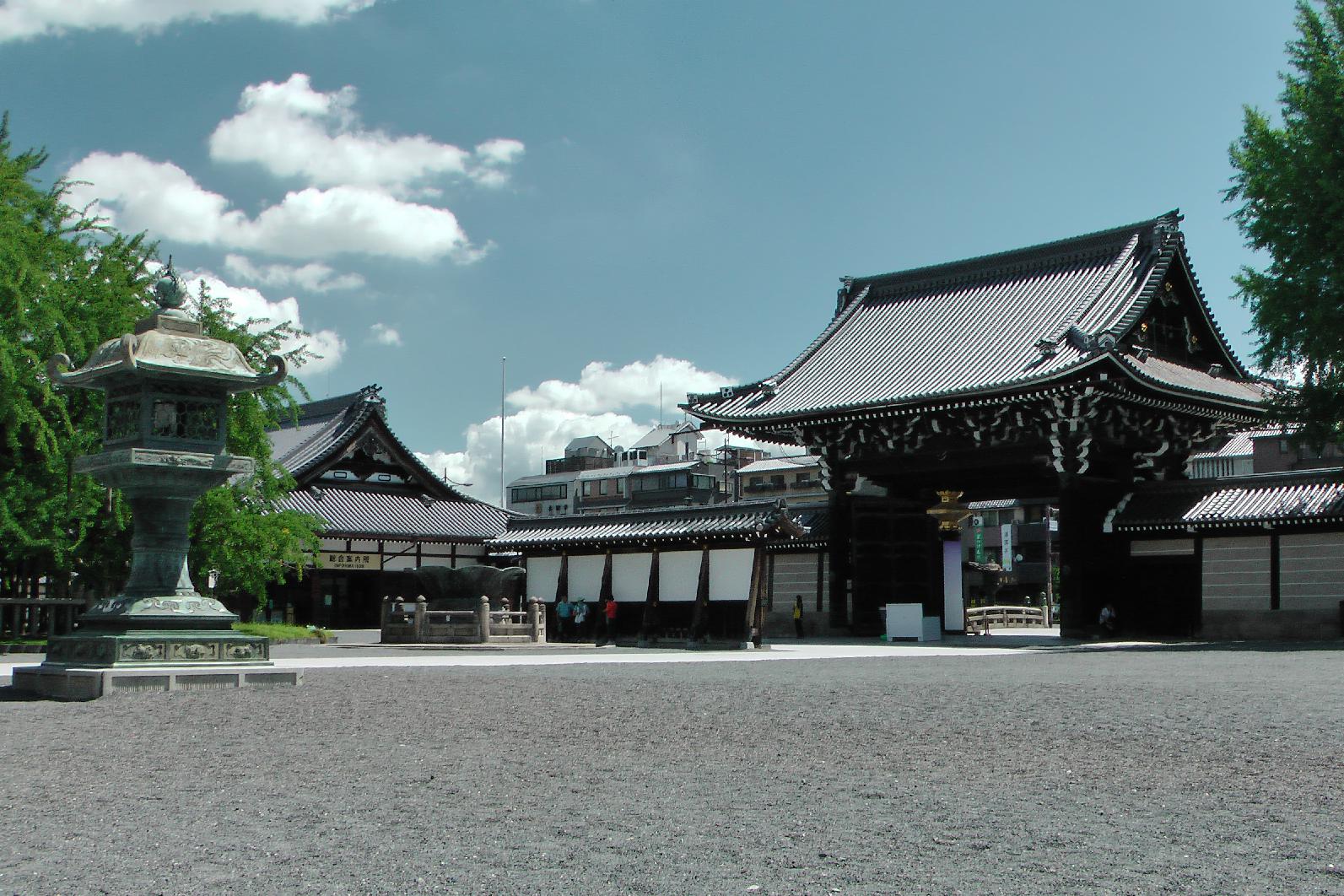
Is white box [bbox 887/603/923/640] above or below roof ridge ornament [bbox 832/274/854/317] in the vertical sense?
below

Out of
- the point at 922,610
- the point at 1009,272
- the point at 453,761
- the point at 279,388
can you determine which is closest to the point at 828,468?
the point at 922,610

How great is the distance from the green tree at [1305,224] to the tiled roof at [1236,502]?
1167 mm

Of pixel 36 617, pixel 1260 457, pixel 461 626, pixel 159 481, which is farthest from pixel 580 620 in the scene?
pixel 1260 457

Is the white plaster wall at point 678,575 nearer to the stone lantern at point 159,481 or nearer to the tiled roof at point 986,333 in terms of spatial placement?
the tiled roof at point 986,333

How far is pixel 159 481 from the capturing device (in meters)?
14.2

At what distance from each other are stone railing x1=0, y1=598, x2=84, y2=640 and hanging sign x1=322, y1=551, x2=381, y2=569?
1875 centimetres

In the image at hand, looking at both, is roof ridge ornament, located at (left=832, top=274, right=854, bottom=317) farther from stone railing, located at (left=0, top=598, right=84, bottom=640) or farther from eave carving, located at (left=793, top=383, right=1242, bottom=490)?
stone railing, located at (left=0, top=598, right=84, bottom=640)

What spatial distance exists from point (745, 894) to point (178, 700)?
9488 millimetres

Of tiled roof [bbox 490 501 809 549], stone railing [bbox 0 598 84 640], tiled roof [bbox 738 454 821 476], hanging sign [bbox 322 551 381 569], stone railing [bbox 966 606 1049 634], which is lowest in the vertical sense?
stone railing [bbox 966 606 1049 634]

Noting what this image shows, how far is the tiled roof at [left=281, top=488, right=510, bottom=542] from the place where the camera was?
45.8 metres

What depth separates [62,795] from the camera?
7.38m

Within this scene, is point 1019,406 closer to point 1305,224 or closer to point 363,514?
point 1305,224

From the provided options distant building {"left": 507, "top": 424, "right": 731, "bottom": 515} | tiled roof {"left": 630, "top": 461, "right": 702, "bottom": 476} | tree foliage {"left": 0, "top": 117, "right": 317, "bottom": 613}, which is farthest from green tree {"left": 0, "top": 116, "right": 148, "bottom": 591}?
tiled roof {"left": 630, "top": 461, "right": 702, "bottom": 476}

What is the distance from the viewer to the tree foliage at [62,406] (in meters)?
20.8
